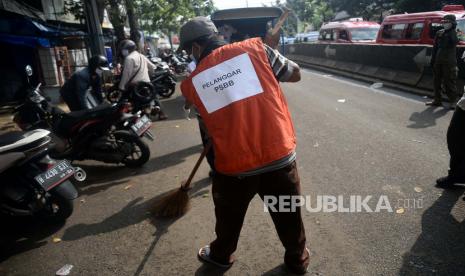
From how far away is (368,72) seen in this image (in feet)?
39.7

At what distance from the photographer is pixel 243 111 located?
2232mm

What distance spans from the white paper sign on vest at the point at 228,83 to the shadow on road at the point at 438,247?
1.80 m

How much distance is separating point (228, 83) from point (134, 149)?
11.0 ft

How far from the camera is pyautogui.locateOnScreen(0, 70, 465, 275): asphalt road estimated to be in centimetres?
293

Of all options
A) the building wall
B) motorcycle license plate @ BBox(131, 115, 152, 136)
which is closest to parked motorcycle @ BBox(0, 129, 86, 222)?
motorcycle license plate @ BBox(131, 115, 152, 136)

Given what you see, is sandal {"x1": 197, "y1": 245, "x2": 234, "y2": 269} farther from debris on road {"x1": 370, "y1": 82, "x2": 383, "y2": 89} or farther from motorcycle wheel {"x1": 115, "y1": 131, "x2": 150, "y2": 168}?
debris on road {"x1": 370, "y1": 82, "x2": 383, "y2": 89}

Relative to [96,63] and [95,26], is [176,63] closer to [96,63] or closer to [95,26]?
[95,26]

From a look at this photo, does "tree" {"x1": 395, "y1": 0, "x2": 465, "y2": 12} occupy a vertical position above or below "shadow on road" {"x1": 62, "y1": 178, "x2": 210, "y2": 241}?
above

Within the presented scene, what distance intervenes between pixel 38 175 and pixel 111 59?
47.0 feet

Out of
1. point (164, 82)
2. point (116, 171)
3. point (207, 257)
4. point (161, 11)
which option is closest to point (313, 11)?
point (161, 11)

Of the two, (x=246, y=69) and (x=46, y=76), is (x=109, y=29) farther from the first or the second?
(x=246, y=69)

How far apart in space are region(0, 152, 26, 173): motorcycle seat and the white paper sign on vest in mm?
2178

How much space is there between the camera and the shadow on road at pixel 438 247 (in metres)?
2.69

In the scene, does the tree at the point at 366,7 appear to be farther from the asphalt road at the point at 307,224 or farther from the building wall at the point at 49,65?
the asphalt road at the point at 307,224
